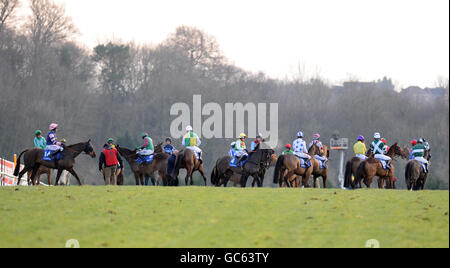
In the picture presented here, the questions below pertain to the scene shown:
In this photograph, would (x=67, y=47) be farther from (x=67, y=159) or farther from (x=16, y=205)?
(x=16, y=205)

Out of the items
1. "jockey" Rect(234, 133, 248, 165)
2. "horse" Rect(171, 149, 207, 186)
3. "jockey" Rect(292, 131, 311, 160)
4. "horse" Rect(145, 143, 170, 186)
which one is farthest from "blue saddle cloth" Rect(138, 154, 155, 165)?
"jockey" Rect(292, 131, 311, 160)

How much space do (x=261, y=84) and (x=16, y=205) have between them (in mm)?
56011

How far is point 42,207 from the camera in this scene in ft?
63.0

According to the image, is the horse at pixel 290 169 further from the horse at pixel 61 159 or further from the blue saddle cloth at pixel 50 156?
the blue saddle cloth at pixel 50 156

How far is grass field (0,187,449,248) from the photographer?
1499 cm

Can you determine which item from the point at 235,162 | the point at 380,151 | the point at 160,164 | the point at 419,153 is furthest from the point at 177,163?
the point at 419,153

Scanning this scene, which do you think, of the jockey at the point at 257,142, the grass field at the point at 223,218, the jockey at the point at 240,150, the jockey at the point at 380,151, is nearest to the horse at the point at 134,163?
the jockey at the point at 240,150

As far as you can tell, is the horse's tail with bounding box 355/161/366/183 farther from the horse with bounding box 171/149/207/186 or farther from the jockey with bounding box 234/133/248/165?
the horse with bounding box 171/149/207/186

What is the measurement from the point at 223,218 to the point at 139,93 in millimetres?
56795

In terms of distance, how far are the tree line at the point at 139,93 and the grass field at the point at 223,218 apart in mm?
32791

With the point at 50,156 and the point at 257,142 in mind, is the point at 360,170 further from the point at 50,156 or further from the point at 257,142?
the point at 50,156

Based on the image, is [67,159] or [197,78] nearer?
[67,159]
